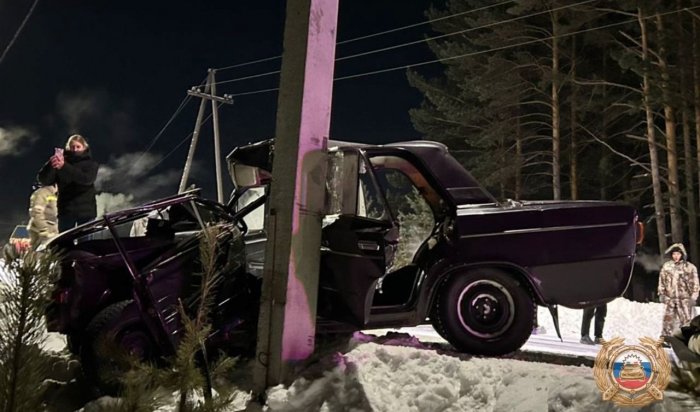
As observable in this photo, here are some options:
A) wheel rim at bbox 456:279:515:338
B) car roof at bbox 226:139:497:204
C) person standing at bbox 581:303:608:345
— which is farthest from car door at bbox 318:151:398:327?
person standing at bbox 581:303:608:345

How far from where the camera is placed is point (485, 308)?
4027 mm

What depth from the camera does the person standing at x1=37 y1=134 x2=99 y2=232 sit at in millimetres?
5660

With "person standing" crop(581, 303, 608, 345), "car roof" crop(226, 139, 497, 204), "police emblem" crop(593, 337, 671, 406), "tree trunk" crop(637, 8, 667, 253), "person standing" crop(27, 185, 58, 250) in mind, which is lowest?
"person standing" crop(581, 303, 608, 345)

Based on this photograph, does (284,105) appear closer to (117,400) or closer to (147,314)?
(147,314)

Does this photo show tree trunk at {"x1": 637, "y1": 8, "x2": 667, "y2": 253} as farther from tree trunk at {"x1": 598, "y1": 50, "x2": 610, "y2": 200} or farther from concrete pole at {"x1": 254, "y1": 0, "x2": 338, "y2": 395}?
concrete pole at {"x1": 254, "y1": 0, "x2": 338, "y2": 395}

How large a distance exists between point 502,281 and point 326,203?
1481mm

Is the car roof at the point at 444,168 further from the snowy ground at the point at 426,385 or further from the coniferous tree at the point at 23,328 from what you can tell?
the coniferous tree at the point at 23,328

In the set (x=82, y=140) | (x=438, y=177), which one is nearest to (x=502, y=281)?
(x=438, y=177)

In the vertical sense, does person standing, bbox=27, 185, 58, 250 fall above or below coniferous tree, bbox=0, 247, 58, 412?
above

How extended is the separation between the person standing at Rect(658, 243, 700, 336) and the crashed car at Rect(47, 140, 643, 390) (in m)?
5.40

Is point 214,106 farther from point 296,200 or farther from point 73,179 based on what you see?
point 296,200

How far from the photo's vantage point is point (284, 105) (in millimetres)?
3729

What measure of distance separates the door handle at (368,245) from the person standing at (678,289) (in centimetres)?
698

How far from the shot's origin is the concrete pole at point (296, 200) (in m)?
3.58
